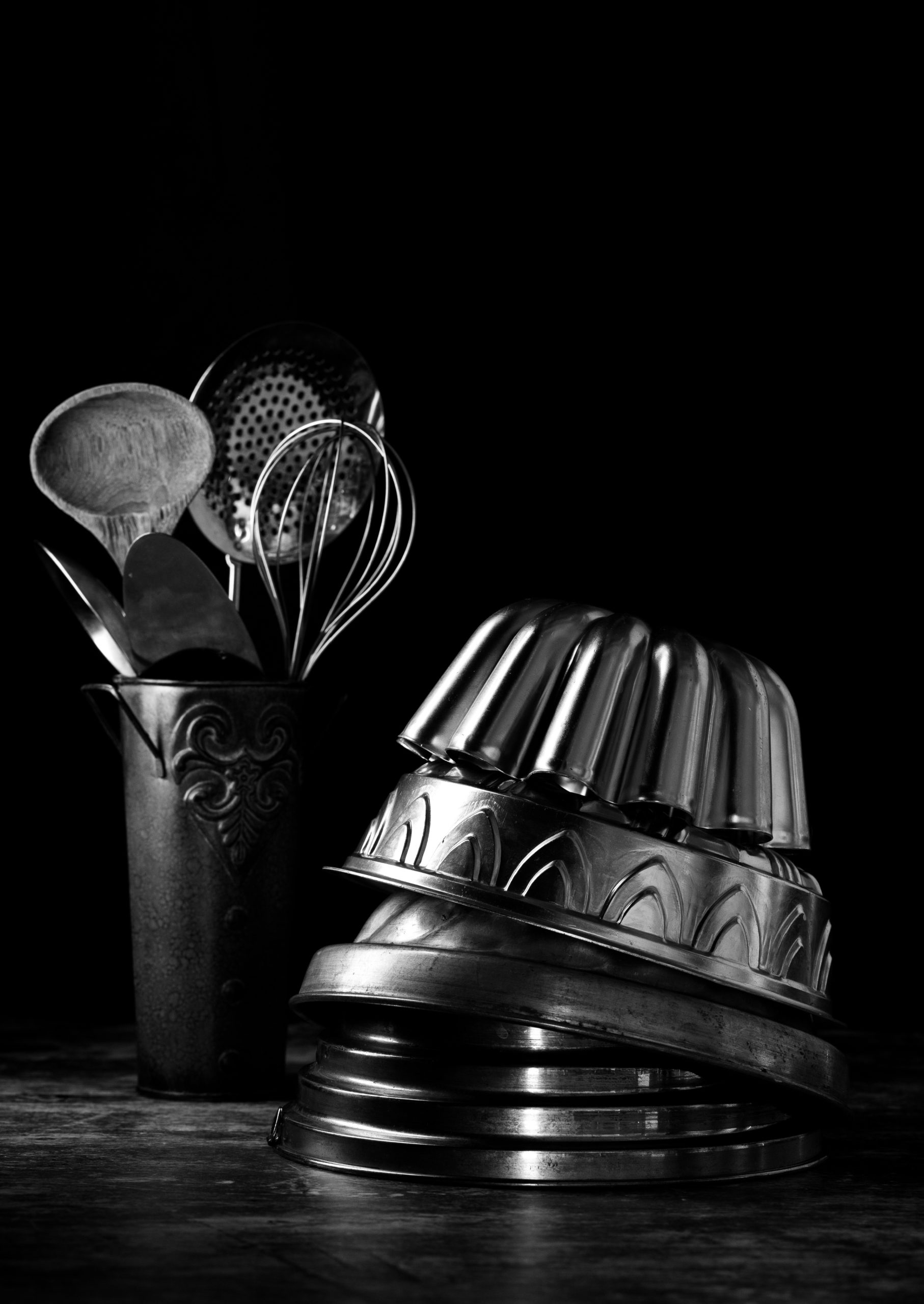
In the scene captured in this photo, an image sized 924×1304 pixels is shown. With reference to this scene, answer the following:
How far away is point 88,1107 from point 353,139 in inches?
45.5

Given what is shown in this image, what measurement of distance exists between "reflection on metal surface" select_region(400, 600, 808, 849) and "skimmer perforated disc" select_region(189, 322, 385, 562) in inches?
18.0

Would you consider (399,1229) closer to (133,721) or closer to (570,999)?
(570,999)

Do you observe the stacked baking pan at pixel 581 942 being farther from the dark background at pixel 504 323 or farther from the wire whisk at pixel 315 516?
the dark background at pixel 504 323

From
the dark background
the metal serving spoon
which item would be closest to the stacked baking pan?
the metal serving spoon

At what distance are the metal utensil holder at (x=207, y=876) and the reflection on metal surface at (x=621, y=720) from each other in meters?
0.28

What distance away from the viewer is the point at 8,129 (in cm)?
203

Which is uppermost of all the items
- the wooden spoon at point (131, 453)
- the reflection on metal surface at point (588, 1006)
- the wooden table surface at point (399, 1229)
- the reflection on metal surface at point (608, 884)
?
the wooden spoon at point (131, 453)

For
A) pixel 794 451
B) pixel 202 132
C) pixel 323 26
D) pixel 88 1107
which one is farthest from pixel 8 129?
pixel 88 1107

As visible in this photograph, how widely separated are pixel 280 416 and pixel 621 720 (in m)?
0.64

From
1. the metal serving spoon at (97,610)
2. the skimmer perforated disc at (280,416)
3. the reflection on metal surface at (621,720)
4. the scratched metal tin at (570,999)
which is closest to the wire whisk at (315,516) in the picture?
the skimmer perforated disc at (280,416)

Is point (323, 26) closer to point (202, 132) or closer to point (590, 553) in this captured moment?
point (202, 132)

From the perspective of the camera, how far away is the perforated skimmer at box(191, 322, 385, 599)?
174 cm

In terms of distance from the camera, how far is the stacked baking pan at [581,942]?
1.20m

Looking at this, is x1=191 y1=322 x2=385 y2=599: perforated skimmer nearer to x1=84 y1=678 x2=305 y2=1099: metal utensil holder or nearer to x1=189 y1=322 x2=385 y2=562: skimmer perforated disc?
x1=189 y1=322 x2=385 y2=562: skimmer perforated disc
